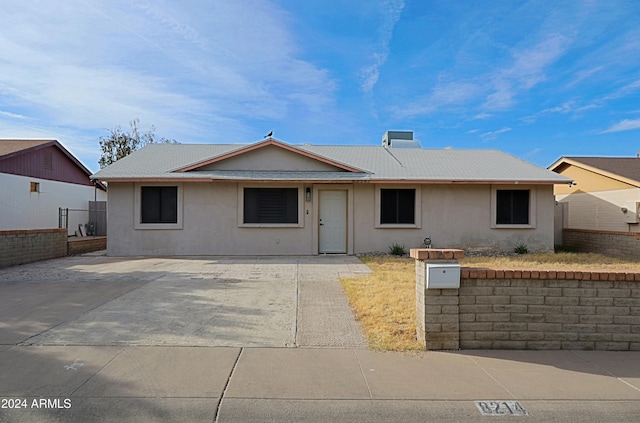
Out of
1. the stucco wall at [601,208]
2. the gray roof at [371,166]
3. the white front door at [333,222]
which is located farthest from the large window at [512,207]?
the white front door at [333,222]

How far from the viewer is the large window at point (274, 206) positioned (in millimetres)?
14008

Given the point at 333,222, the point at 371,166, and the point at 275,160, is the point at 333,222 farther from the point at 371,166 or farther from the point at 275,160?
the point at 275,160

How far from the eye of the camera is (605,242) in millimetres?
14562

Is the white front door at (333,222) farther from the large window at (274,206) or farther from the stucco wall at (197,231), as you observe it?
the large window at (274,206)

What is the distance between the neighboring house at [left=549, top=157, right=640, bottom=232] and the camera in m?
15.3

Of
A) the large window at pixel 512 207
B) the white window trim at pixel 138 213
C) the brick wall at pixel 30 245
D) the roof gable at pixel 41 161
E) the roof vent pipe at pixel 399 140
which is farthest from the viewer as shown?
the roof vent pipe at pixel 399 140

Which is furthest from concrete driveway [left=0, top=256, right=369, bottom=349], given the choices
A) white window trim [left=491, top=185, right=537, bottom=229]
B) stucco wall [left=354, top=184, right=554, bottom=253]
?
white window trim [left=491, top=185, right=537, bottom=229]

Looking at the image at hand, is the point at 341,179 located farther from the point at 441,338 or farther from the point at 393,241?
the point at 441,338

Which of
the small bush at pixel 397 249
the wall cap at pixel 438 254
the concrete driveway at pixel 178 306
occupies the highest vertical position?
the wall cap at pixel 438 254

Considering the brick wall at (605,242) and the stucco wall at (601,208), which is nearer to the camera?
the brick wall at (605,242)

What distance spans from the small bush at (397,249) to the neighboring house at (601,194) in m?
6.96

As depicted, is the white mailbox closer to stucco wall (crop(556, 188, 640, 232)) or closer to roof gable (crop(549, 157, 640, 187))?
stucco wall (crop(556, 188, 640, 232))

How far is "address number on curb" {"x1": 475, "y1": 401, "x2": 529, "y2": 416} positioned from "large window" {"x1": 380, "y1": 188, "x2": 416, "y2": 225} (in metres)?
10.7

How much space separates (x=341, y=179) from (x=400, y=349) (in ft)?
29.1
